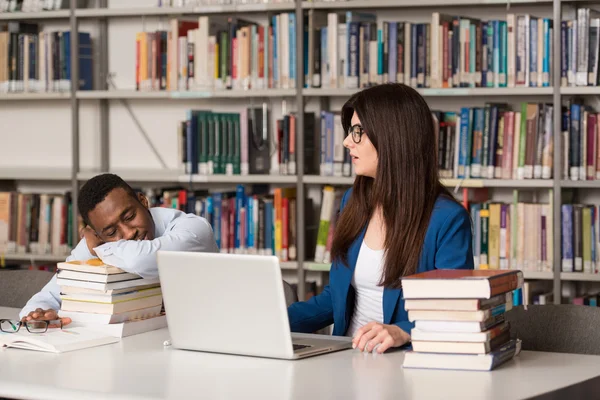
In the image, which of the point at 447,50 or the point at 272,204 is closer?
the point at 447,50

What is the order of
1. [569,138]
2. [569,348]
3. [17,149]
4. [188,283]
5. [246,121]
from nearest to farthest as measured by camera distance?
[188,283]
[569,348]
[569,138]
[246,121]
[17,149]

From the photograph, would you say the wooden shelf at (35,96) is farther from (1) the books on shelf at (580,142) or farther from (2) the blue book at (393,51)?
(1) the books on shelf at (580,142)

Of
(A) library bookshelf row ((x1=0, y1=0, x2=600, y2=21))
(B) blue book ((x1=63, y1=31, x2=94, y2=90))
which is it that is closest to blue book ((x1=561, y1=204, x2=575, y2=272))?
(A) library bookshelf row ((x1=0, y1=0, x2=600, y2=21))

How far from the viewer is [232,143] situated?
14.2ft

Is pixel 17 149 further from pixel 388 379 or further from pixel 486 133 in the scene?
pixel 388 379

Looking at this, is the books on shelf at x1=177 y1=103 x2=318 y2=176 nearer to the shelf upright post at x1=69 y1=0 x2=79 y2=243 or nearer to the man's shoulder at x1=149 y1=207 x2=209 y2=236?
the shelf upright post at x1=69 y1=0 x2=79 y2=243

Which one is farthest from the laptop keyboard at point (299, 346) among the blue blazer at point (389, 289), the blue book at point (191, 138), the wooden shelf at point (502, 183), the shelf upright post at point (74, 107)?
the shelf upright post at point (74, 107)

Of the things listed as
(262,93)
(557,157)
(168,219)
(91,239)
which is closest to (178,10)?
(262,93)

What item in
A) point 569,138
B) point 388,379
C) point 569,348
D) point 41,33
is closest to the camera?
point 388,379

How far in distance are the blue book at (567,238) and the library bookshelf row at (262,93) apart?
1.52 feet

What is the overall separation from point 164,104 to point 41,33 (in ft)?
2.23

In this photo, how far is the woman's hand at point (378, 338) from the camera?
80.7 inches

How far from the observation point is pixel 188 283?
204 centimetres

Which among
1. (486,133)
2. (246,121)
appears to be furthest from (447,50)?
(246,121)
